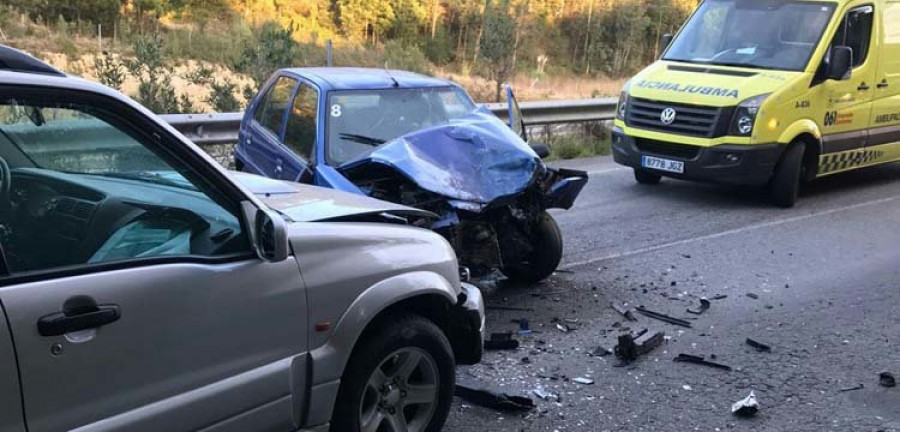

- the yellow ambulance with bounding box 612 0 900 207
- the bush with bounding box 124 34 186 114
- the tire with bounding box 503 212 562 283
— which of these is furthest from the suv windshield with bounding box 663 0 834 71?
the bush with bounding box 124 34 186 114

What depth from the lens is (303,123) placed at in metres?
6.58

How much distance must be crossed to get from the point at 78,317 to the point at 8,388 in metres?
0.26

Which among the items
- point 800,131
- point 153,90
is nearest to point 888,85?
point 800,131

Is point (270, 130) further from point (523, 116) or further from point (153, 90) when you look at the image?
point (523, 116)

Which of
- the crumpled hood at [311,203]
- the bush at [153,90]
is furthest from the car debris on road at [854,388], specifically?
the bush at [153,90]

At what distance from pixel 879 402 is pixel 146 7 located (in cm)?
2637

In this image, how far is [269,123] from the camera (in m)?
7.31

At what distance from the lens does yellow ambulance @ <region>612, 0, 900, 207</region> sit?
902cm

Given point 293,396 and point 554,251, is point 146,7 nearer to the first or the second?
point 554,251

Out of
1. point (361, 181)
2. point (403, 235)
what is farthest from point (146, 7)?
point (403, 235)

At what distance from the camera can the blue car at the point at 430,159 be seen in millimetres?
5531

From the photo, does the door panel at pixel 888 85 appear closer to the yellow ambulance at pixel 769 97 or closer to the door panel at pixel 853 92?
the yellow ambulance at pixel 769 97

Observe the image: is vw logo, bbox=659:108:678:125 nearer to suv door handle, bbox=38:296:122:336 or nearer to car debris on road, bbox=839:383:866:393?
car debris on road, bbox=839:383:866:393

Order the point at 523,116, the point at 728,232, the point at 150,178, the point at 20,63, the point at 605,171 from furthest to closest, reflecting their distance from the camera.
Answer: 1. the point at 523,116
2. the point at 605,171
3. the point at 728,232
4. the point at 150,178
5. the point at 20,63
